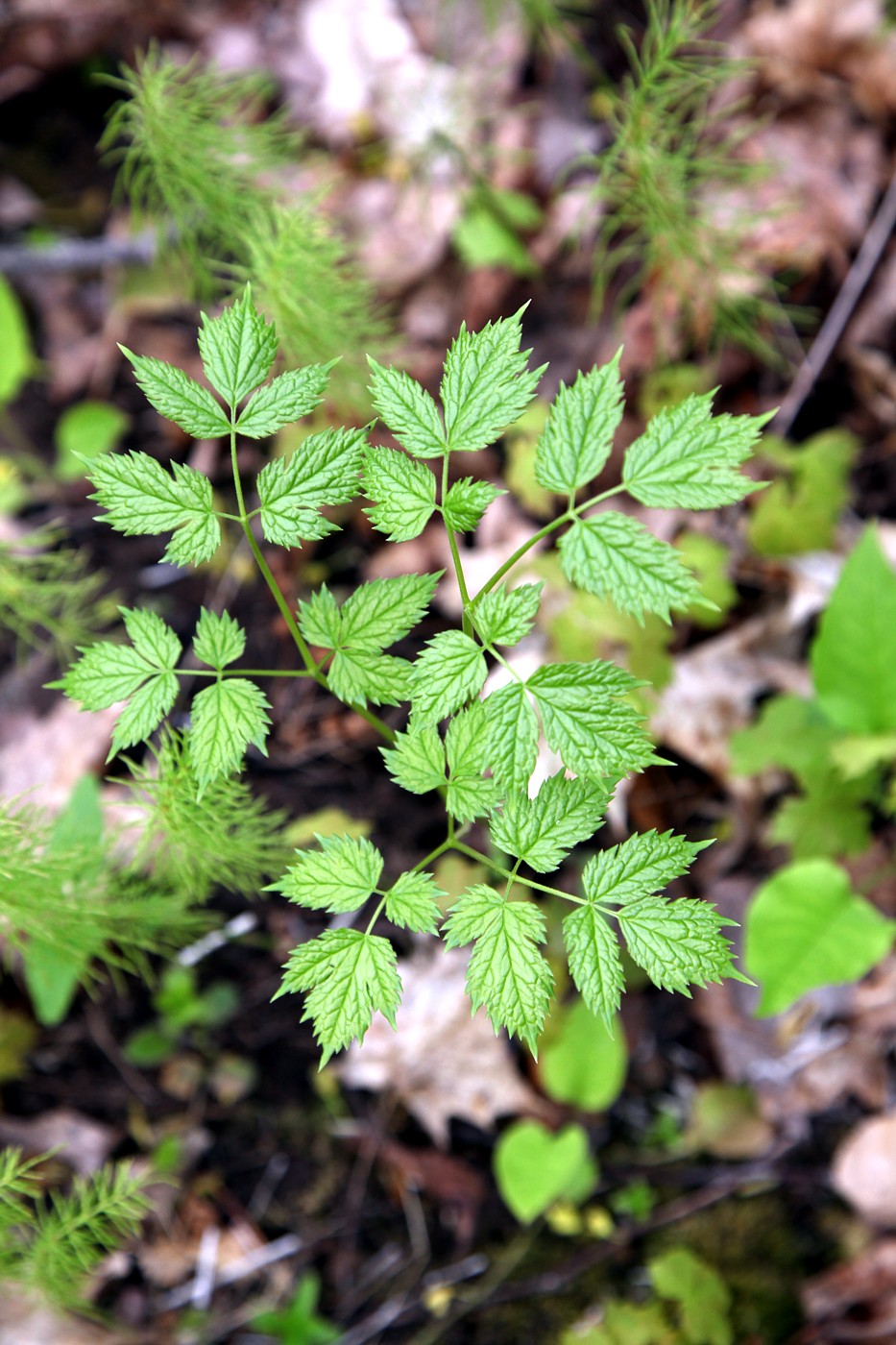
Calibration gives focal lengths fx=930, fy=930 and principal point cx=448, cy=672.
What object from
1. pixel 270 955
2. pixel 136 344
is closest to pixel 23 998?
pixel 270 955

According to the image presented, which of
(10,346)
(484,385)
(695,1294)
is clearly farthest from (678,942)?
(10,346)

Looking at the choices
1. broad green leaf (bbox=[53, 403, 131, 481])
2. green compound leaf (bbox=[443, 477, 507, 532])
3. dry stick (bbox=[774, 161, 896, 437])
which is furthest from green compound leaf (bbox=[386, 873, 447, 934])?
broad green leaf (bbox=[53, 403, 131, 481])

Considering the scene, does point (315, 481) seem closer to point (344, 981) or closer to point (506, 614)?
point (506, 614)

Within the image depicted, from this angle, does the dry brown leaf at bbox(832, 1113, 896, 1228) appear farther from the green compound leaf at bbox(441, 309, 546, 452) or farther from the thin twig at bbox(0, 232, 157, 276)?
the thin twig at bbox(0, 232, 157, 276)

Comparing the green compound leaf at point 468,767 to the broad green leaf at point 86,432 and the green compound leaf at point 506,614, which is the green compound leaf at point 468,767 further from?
the broad green leaf at point 86,432

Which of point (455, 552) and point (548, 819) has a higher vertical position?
point (455, 552)

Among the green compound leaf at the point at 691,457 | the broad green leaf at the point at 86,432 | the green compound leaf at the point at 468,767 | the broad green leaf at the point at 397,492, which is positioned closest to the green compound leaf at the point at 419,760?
the green compound leaf at the point at 468,767

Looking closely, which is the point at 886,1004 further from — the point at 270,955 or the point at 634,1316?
the point at 270,955

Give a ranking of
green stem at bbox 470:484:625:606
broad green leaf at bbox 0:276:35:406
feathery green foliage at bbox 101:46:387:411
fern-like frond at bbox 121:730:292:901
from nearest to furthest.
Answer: green stem at bbox 470:484:625:606 < fern-like frond at bbox 121:730:292:901 < feathery green foliage at bbox 101:46:387:411 < broad green leaf at bbox 0:276:35:406
